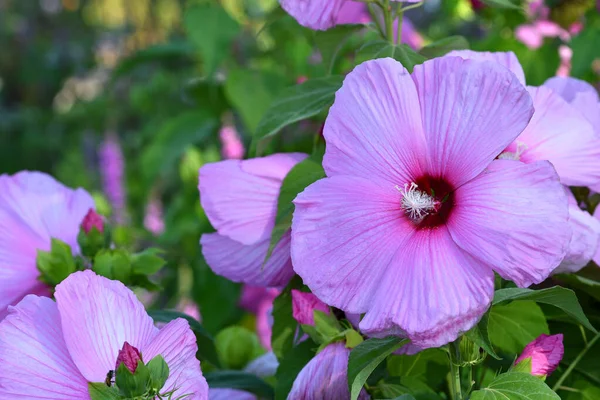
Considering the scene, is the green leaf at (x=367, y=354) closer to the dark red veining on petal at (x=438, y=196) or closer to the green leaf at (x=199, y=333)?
the dark red veining on petal at (x=438, y=196)

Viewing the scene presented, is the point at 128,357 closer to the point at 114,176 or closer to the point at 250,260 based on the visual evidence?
the point at 250,260

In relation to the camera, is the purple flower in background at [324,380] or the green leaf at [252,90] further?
the green leaf at [252,90]

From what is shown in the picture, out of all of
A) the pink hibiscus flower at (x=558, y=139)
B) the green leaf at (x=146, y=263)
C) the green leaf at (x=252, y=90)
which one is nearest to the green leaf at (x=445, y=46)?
the pink hibiscus flower at (x=558, y=139)

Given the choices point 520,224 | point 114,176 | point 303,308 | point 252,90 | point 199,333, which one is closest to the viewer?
point 520,224

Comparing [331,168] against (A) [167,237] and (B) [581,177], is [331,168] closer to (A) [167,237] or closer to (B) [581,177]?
(B) [581,177]

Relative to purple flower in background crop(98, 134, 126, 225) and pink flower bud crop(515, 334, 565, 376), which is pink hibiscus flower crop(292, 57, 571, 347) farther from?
purple flower in background crop(98, 134, 126, 225)

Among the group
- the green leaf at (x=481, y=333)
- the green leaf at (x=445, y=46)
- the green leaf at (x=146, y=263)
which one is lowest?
the green leaf at (x=146, y=263)

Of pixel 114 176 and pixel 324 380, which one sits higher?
pixel 324 380

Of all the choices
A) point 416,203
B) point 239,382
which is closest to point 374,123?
point 416,203
